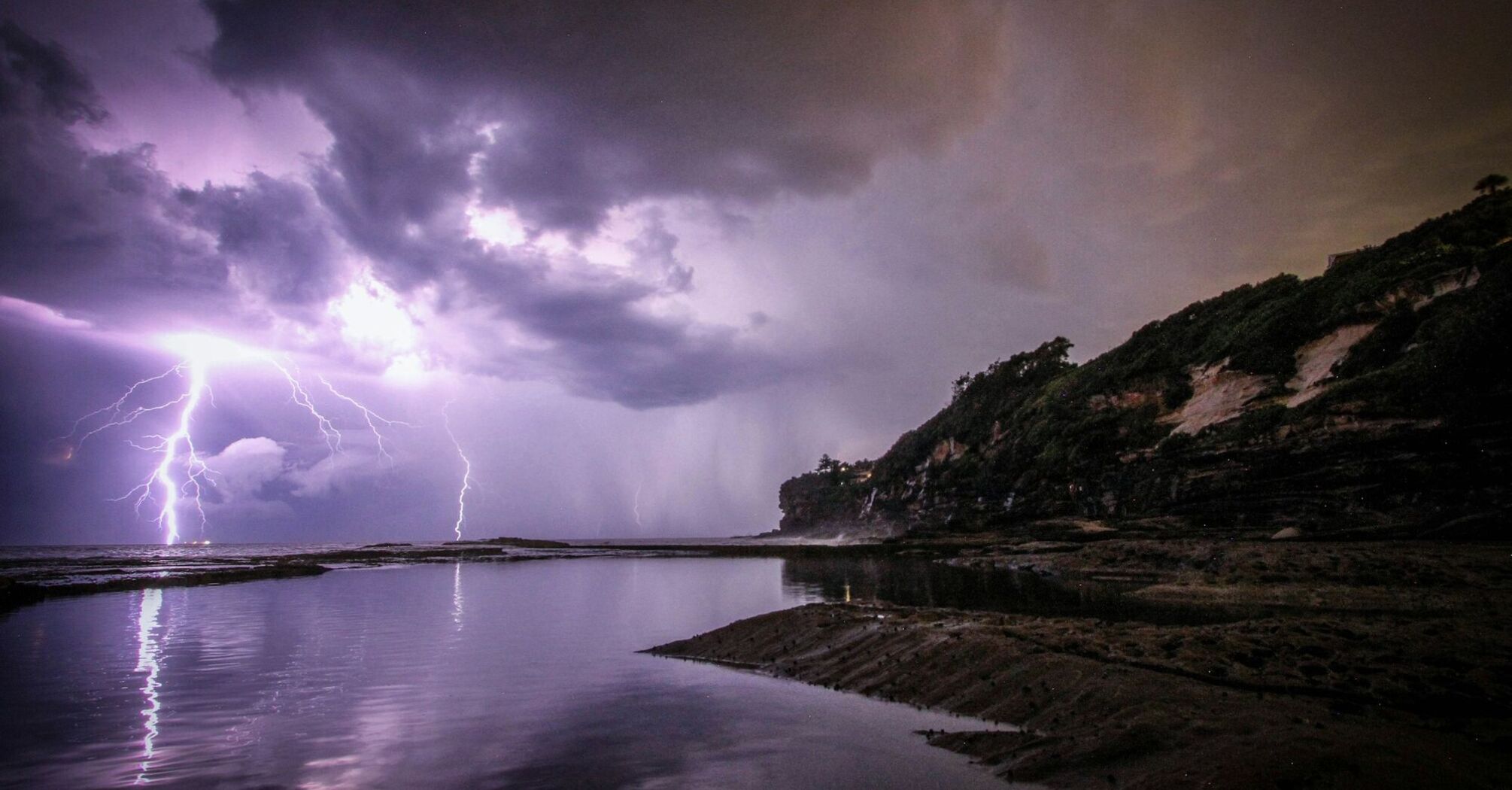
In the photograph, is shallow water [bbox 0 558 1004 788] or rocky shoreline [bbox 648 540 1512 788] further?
shallow water [bbox 0 558 1004 788]

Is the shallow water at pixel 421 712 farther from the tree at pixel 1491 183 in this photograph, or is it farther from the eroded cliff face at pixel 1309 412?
the tree at pixel 1491 183

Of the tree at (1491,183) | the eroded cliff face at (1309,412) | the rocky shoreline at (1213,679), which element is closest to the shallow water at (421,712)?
the rocky shoreline at (1213,679)

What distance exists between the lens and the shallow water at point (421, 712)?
9.69m

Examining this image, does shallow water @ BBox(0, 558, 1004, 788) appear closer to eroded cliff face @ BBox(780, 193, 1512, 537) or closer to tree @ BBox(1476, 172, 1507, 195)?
eroded cliff face @ BBox(780, 193, 1512, 537)

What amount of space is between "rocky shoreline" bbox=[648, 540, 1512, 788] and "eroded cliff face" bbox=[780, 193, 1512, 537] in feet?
33.7

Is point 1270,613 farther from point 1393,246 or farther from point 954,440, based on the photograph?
point 954,440

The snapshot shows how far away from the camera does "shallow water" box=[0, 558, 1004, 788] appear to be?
31.8 feet

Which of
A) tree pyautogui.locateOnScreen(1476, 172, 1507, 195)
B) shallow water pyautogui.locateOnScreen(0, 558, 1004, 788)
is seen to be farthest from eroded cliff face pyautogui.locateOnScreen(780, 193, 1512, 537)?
shallow water pyautogui.locateOnScreen(0, 558, 1004, 788)

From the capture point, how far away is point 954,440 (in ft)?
328

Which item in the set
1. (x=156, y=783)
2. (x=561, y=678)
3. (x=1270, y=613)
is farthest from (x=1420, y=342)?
(x=156, y=783)

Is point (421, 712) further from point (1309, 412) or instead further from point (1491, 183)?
point (1491, 183)

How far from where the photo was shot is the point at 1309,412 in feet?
124

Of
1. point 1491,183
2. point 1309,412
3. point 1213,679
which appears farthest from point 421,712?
point 1491,183

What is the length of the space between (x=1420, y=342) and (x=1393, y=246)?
18099mm
